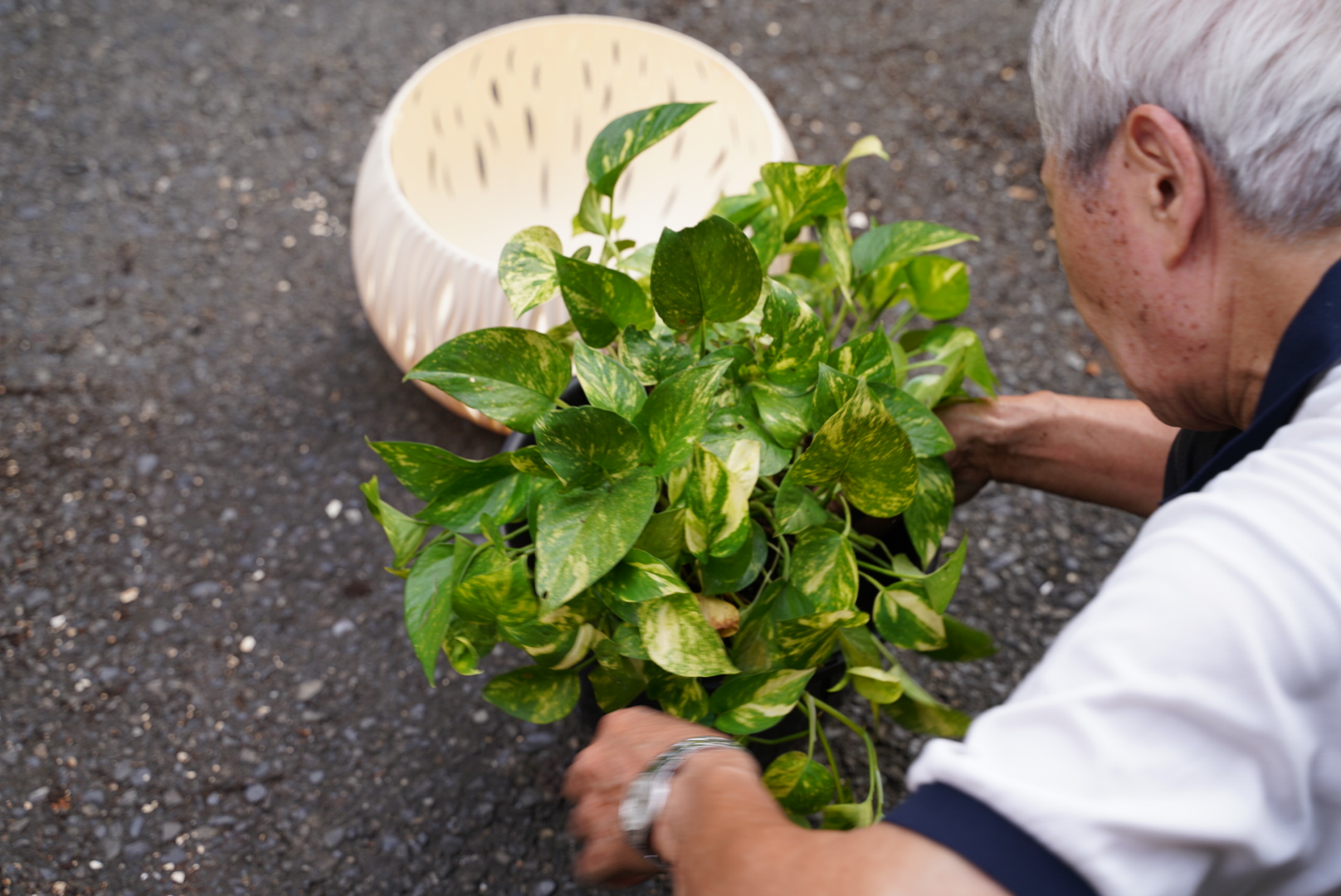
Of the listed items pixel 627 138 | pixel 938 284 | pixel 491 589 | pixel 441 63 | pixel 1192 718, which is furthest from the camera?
pixel 441 63

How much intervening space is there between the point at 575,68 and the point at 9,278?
0.86 metres

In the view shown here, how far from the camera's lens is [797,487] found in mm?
695

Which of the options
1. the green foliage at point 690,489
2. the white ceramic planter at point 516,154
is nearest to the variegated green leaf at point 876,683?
the green foliage at point 690,489

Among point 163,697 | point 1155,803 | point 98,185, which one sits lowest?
point 163,697

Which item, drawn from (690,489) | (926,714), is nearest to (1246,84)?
(690,489)

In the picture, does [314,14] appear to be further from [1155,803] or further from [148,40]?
[1155,803]

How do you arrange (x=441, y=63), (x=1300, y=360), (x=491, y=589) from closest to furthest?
(x=1300, y=360), (x=491, y=589), (x=441, y=63)

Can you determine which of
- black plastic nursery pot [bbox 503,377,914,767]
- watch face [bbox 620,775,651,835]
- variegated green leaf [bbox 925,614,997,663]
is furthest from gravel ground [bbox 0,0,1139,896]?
watch face [bbox 620,775,651,835]

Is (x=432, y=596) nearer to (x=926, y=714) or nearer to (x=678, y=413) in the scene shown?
(x=678, y=413)

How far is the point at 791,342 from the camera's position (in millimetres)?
692

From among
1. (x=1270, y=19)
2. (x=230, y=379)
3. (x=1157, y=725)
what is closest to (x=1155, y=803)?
(x=1157, y=725)

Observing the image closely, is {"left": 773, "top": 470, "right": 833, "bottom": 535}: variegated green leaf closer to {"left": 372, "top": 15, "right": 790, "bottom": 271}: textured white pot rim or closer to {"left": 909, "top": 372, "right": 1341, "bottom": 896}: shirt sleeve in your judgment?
{"left": 909, "top": 372, "right": 1341, "bottom": 896}: shirt sleeve

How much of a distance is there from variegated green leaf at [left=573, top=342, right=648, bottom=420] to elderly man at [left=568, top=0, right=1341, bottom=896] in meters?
0.21

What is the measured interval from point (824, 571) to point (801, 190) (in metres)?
0.29
